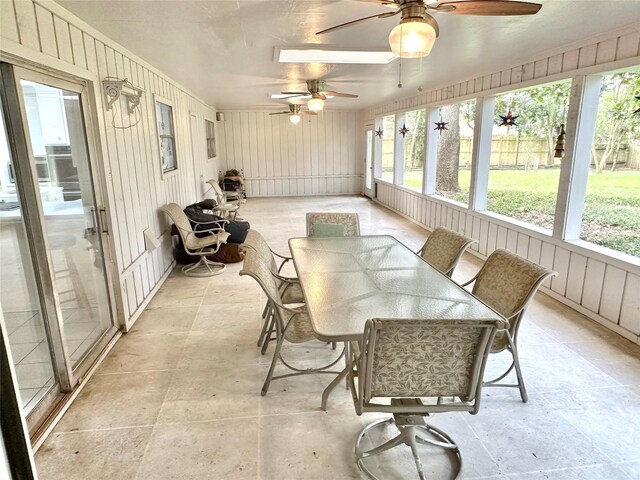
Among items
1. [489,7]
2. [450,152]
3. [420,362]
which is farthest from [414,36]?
[450,152]

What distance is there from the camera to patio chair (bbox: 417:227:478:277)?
275 centimetres

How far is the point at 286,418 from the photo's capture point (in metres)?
2.20

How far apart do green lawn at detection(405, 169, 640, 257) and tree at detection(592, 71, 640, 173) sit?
0.22 metres

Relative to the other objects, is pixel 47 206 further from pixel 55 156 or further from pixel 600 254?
pixel 600 254

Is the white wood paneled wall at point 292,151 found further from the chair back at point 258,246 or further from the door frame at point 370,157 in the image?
the chair back at point 258,246

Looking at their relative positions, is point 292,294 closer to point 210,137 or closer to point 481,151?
point 481,151

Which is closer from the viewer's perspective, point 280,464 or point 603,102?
point 280,464

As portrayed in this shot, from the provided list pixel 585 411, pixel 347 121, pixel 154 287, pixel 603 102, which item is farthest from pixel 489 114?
pixel 347 121

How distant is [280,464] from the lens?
188cm

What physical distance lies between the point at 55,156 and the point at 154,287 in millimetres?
1927

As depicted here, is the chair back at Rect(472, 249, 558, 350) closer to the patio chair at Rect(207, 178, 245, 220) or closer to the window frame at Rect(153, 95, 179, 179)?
the window frame at Rect(153, 95, 179, 179)

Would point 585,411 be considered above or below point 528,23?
below

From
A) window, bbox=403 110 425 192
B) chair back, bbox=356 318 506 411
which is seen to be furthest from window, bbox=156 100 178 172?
window, bbox=403 110 425 192

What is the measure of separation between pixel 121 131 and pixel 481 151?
13.4 ft
